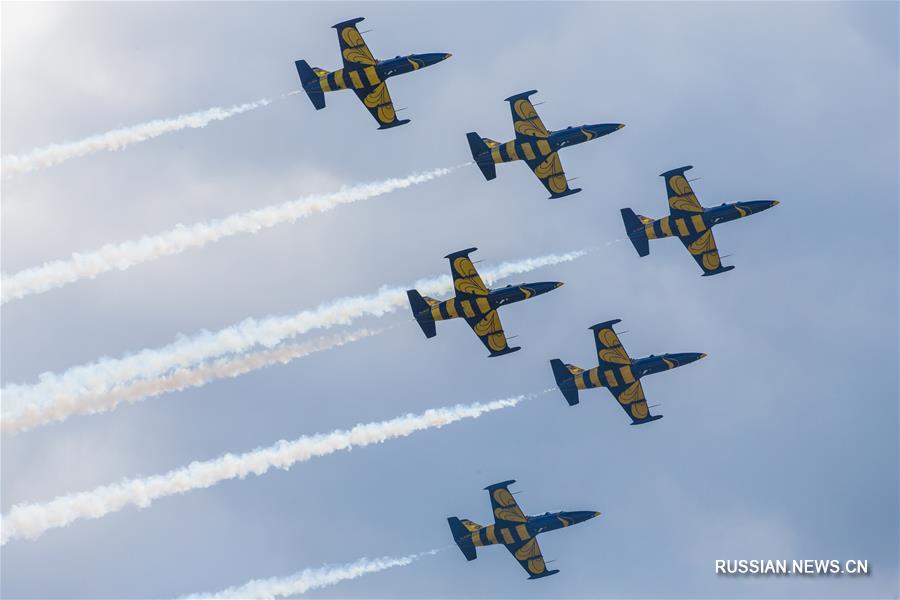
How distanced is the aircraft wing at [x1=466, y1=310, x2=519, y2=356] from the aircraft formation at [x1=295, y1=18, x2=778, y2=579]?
7cm

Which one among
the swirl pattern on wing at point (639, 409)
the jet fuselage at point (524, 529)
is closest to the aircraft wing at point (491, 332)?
the swirl pattern on wing at point (639, 409)

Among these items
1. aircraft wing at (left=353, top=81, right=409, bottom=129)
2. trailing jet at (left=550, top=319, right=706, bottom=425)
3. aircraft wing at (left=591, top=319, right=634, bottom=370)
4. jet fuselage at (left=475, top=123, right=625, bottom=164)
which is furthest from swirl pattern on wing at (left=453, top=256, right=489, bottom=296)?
aircraft wing at (left=353, top=81, right=409, bottom=129)

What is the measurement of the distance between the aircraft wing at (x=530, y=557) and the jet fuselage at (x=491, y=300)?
714 inches

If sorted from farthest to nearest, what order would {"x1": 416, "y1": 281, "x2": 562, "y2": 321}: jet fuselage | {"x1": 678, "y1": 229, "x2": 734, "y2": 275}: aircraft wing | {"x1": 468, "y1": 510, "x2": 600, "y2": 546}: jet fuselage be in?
{"x1": 678, "y1": 229, "x2": 734, "y2": 275}: aircraft wing
{"x1": 468, "y1": 510, "x2": 600, "y2": 546}: jet fuselage
{"x1": 416, "y1": 281, "x2": 562, "y2": 321}: jet fuselage

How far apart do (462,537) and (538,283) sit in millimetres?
18811

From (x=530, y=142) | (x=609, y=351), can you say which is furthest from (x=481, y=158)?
(x=609, y=351)

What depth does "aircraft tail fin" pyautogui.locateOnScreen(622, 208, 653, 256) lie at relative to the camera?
370ft

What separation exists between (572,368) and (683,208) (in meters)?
14.0

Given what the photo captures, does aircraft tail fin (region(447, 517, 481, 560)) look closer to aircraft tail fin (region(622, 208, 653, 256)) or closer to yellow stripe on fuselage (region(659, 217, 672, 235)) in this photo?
aircraft tail fin (region(622, 208, 653, 256))

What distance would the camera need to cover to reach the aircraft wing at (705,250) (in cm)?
11461

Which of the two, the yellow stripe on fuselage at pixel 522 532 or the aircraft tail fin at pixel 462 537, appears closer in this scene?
the aircraft tail fin at pixel 462 537

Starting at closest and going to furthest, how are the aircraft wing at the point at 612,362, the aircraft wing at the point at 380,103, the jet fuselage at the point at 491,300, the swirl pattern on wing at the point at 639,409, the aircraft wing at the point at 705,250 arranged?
the jet fuselage at the point at 491,300 < the aircraft wing at the point at 380,103 < the aircraft wing at the point at 612,362 < the swirl pattern on wing at the point at 639,409 < the aircraft wing at the point at 705,250

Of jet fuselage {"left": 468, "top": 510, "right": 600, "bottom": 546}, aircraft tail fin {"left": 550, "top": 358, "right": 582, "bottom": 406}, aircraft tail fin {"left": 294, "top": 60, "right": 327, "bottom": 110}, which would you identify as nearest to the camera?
aircraft tail fin {"left": 294, "top": 60, "right": 327, "bottom": 110}

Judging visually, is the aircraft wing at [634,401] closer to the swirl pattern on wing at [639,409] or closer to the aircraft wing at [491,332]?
the swirl pattern on wing at [639,409]
